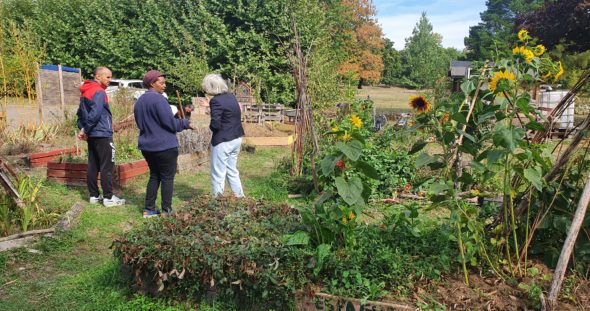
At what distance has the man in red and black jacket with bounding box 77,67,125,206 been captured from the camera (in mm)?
5910

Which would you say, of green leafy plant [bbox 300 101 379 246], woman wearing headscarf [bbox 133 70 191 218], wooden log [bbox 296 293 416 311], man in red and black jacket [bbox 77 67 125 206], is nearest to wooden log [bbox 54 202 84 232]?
man in red and black jacket [bbox 77 67 125 206]

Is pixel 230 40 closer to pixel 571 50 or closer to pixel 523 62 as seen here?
pixel 523 62

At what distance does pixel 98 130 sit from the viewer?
598 cm

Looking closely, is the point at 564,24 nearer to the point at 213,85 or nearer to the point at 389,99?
the point at 389,99

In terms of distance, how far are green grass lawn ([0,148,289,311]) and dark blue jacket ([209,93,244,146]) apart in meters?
1.37

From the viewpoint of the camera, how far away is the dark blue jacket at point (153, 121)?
5.35 m

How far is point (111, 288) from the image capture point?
12.1ft

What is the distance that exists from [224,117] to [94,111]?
5.66ft

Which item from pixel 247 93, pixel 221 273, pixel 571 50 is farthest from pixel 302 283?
pixel 571 50

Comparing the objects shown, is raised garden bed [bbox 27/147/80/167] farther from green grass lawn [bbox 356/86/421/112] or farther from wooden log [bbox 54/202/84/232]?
green grass lawn [bbox 356/86/421/112]

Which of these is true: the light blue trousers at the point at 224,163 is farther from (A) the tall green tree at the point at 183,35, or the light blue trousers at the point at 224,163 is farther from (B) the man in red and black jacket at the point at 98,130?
(A) the tall green tree at the point at 183,35

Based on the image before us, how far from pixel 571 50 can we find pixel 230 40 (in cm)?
1927

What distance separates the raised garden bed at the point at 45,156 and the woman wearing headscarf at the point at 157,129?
11.8 feet

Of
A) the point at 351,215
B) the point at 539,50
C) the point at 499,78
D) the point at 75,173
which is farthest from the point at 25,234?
the point at 539,50
